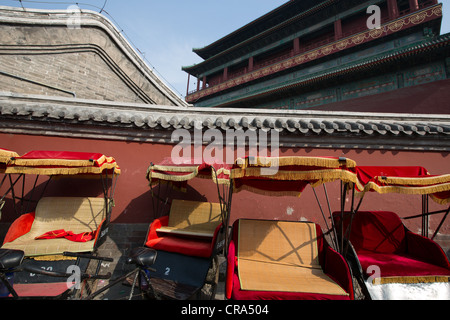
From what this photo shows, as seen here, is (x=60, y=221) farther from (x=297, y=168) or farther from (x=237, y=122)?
(x=297, y=168)

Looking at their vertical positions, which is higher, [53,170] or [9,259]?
[53,170]

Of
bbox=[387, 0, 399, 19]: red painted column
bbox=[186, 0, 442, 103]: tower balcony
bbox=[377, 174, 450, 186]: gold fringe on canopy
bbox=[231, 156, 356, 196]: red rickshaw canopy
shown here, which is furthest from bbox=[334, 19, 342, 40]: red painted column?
bbox=[231, 156, 356, 196]: red rickshaw canopy

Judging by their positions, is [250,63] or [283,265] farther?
[250,63]

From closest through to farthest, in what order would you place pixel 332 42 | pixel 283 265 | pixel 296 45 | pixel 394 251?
pixel 283 265 → pixel 394 251 → pixel 332 42 → pixel 296 45

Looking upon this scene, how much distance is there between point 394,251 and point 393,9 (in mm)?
14018

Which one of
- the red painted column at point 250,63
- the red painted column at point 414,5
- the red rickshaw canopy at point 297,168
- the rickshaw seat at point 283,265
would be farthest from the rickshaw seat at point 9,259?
the red painted column at point 250,63

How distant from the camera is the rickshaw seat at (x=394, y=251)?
9.32 ft

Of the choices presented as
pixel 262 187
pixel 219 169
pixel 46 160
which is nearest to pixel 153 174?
pixel 219 169

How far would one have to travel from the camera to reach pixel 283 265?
135 inches

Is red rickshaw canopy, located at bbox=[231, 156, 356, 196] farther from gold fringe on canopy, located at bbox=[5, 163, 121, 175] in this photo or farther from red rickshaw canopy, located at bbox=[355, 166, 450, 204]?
gold fringe on canopy, located at bbox=[5, 163, 121, 175]

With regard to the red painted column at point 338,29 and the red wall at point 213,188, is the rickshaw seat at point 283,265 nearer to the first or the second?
the red wall at point 213,188

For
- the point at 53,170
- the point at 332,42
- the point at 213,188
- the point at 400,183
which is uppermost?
the point at 332,42

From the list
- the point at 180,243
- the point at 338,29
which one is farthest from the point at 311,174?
the point at 338,29

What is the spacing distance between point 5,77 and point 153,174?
7679mm
